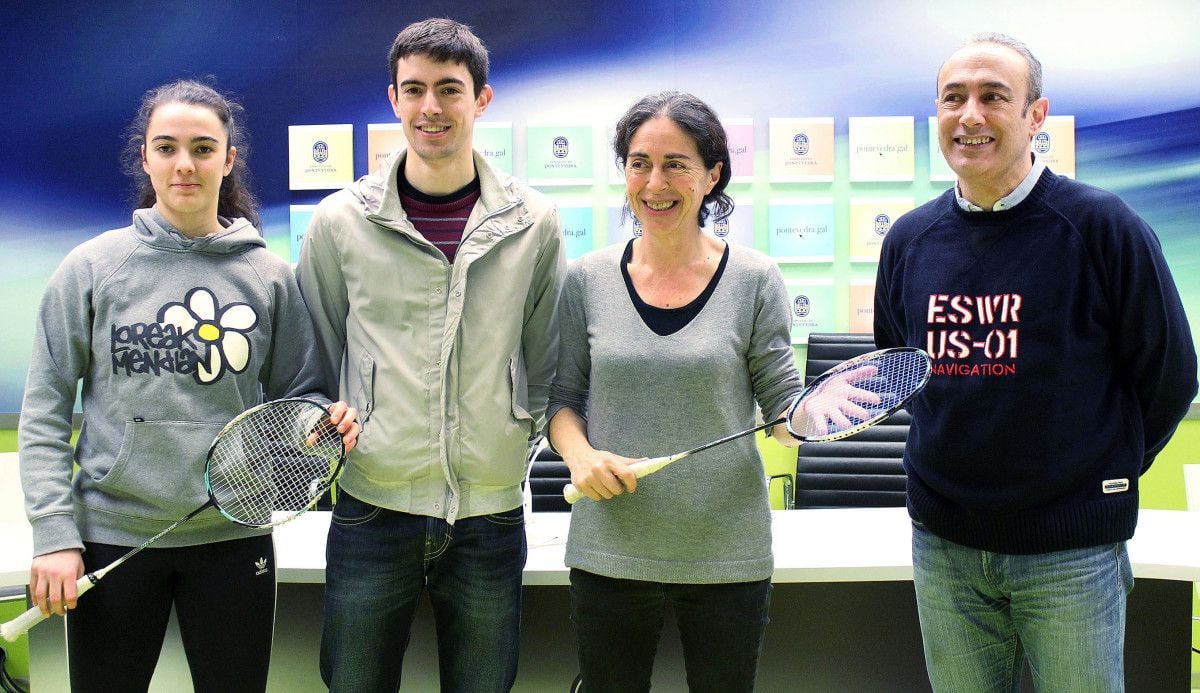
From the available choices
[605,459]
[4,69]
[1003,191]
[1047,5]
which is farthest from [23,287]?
[1047,5]

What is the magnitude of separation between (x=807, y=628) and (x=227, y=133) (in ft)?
6.66

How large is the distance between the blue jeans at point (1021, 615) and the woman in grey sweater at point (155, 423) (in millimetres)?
1209

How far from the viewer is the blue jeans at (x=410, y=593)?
1843 millimetres

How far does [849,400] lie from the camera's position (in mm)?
1785

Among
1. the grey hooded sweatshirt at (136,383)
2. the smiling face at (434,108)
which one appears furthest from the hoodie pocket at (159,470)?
the smiling face at (434,108)

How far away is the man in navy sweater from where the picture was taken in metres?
1.66

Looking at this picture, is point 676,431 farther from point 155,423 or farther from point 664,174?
point 155,423

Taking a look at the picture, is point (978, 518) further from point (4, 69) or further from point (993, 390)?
point (4, 69)

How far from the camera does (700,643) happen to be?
5.81 feet

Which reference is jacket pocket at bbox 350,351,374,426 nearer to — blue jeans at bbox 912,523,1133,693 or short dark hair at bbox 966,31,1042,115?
blue jeans at bbox 912,523,1133,693

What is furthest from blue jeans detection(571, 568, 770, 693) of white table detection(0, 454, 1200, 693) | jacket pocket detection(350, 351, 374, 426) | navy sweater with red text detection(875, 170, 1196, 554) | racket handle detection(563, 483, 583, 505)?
white table detection(0, 454, 1200, 693)

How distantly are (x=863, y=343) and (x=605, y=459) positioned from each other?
8.52ft

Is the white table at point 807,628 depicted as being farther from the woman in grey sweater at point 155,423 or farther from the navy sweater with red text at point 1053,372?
the navy sweater with red text at point 1053,372

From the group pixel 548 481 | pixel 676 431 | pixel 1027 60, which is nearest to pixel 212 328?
pixel 676 431
